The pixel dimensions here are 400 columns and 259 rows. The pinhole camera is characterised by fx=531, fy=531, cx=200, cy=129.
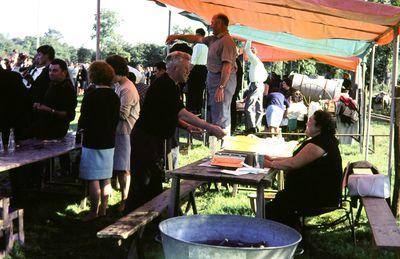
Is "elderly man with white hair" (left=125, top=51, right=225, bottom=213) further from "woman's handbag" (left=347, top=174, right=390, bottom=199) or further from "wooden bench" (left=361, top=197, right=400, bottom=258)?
"woman's handbag" (left=347, top=174, right=390, bottom=199)

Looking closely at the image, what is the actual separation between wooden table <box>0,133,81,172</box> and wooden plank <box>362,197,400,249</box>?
3.10m

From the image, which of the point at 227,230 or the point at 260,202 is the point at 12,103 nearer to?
the point at 260,202

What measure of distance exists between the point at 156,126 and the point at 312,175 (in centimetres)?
155

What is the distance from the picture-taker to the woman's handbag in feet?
17.0

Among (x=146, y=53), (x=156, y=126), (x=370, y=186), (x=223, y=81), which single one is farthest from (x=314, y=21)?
(x=146, y=53)

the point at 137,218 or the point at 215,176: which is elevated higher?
the point at 215,176

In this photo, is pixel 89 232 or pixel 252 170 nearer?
pixel 252 170

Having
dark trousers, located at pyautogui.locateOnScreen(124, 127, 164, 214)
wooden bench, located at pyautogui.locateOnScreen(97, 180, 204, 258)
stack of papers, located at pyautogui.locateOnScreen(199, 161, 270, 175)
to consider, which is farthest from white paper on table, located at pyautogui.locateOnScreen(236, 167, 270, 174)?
dark trousers, located at pyautogui.locateOnScreen(124, 127, 164, 214)

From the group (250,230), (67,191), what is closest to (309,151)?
(250,230)

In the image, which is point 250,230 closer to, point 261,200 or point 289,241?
point 289,241

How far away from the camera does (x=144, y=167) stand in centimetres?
473

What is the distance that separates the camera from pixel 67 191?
716 cm

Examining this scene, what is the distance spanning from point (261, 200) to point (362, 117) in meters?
9.13

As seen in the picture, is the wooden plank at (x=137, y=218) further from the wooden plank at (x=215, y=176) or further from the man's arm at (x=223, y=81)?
the man's arm at (x=223, y=81)
